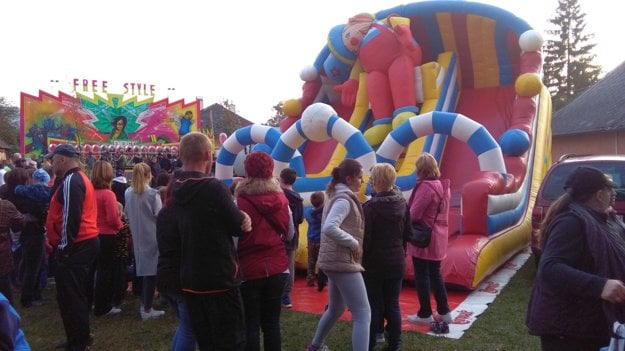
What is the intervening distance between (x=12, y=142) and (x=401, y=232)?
47.6 metres

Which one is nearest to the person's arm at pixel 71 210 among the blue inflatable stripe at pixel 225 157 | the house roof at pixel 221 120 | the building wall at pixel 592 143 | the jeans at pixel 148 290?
the jeans at pixel 148 290

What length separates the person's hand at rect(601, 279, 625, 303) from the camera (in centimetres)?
205

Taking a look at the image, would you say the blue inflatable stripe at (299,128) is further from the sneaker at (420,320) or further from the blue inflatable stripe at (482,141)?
the sneaker at (420,320)

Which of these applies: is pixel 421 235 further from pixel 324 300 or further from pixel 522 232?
pixel 522 232

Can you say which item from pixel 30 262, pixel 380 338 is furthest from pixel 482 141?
pixel 30 262

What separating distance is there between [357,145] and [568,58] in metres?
37.0

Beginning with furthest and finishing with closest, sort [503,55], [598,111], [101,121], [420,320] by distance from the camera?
[101,121] < [598,111] < [503,55] < [420,320]

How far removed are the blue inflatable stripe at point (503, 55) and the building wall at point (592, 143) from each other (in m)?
13.4

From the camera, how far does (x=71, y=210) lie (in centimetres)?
374

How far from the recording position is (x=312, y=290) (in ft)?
19.5

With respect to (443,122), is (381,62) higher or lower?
higher

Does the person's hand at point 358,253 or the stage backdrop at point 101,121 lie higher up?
the stage backdrop at point 101,121

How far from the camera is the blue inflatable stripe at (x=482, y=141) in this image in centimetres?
700

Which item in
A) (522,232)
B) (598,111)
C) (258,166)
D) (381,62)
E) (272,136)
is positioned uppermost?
(598,111)
